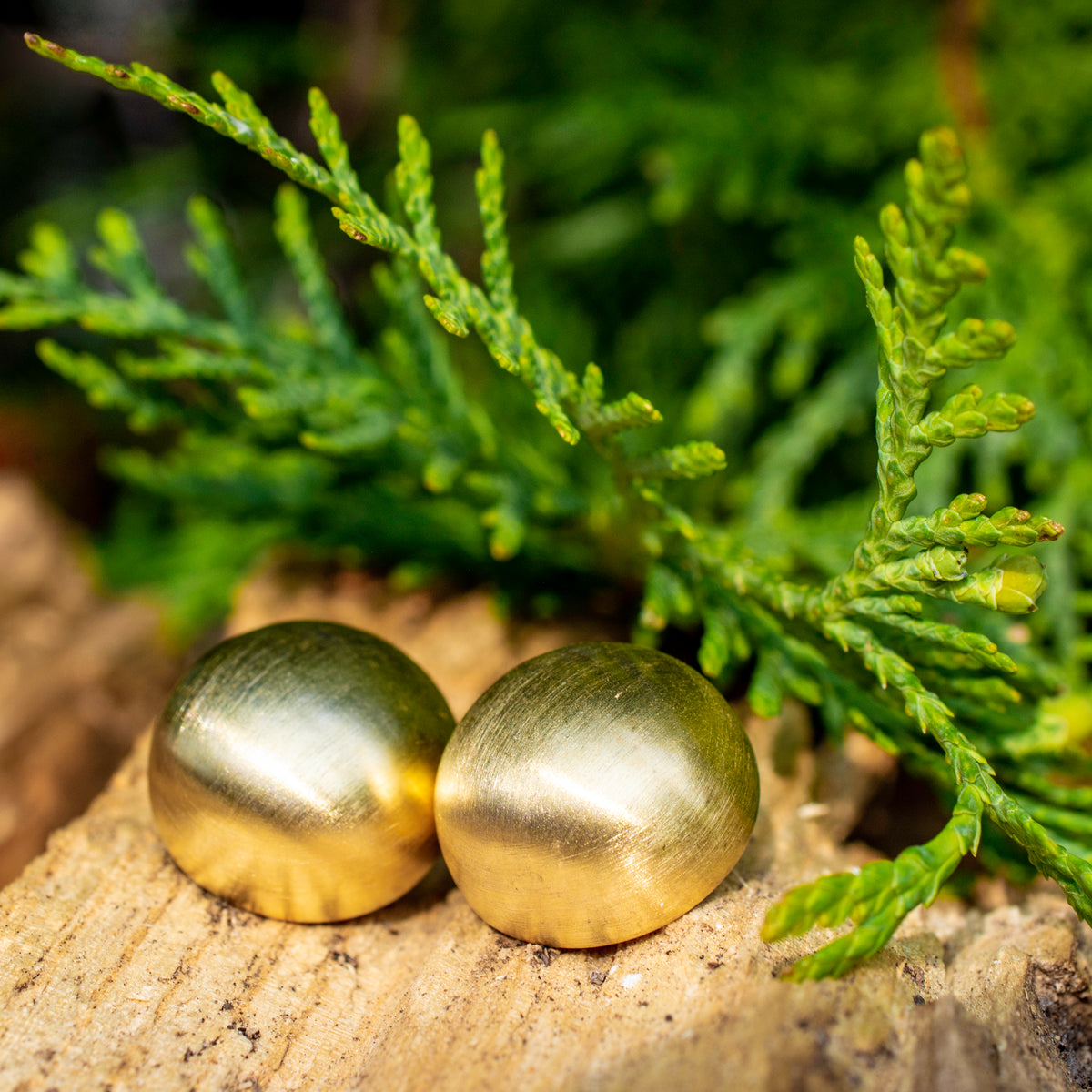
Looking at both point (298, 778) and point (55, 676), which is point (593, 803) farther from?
point (55, 676)

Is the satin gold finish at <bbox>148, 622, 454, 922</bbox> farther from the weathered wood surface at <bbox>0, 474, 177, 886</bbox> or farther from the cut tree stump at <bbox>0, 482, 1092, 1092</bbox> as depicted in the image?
the weathered wood surface at <bbox>0, 474, 177, 886</bbox>

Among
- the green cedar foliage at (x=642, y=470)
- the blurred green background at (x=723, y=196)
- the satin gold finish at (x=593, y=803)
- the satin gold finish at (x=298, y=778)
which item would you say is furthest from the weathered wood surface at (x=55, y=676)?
the satin gold finish at (x=593, y=803)

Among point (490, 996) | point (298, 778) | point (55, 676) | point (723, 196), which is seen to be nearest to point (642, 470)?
point (298, 778)

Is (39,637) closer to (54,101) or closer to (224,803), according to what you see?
(224,803)

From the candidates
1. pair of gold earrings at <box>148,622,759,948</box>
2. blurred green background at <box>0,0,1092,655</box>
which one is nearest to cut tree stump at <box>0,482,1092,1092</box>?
pair of gold earrings at <box>148,622,759,948</box>

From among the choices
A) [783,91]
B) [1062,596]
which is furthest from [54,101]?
[1062,596]
